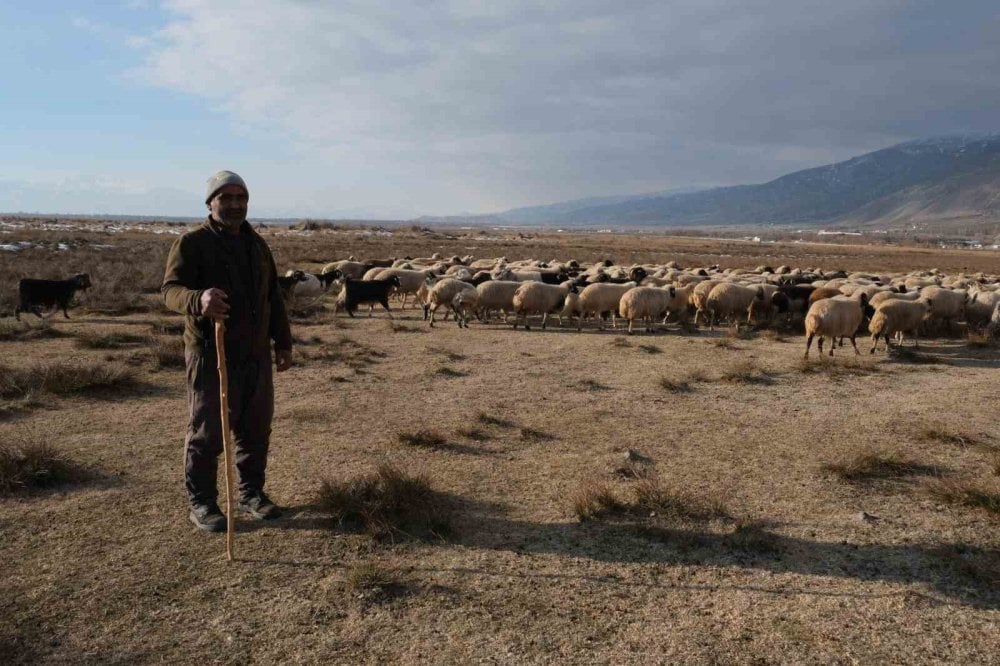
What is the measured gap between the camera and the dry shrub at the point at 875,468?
5930 mm

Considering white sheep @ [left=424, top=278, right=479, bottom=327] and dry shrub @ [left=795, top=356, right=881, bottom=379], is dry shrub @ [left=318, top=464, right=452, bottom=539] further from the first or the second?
white sheep @ [left=424, top=278, right=479, bottom=327]

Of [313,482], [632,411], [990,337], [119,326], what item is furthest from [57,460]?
[990,337]

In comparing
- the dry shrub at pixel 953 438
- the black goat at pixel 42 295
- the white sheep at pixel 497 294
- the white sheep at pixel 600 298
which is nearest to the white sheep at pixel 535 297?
the white sheep at pixel 497 294

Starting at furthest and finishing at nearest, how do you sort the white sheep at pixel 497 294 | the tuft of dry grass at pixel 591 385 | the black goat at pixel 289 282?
the black goat at pixel 289 282
the white sheep at pixel 497 294
the tuft of dry grass at pixel 591 385

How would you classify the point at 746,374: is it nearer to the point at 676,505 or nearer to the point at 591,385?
the point at 591,385

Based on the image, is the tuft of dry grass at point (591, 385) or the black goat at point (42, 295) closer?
the tuft of dry grass at point (591, 385)

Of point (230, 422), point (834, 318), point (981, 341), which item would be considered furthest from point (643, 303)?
point (230, 422)

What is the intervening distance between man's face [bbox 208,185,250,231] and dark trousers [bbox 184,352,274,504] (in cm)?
105

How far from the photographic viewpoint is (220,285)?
449cm

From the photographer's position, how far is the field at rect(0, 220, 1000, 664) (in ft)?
11.7

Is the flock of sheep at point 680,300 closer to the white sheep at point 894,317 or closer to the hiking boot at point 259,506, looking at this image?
the white sheep at point 894,317

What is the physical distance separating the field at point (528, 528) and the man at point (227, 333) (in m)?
0.49

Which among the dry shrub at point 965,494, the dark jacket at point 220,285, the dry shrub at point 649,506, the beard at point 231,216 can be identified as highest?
the beard at point 231,216

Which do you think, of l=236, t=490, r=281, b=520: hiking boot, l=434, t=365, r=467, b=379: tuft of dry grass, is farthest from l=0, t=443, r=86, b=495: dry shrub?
l=434, t=365, r=467, b=379: tuft of dry grass
